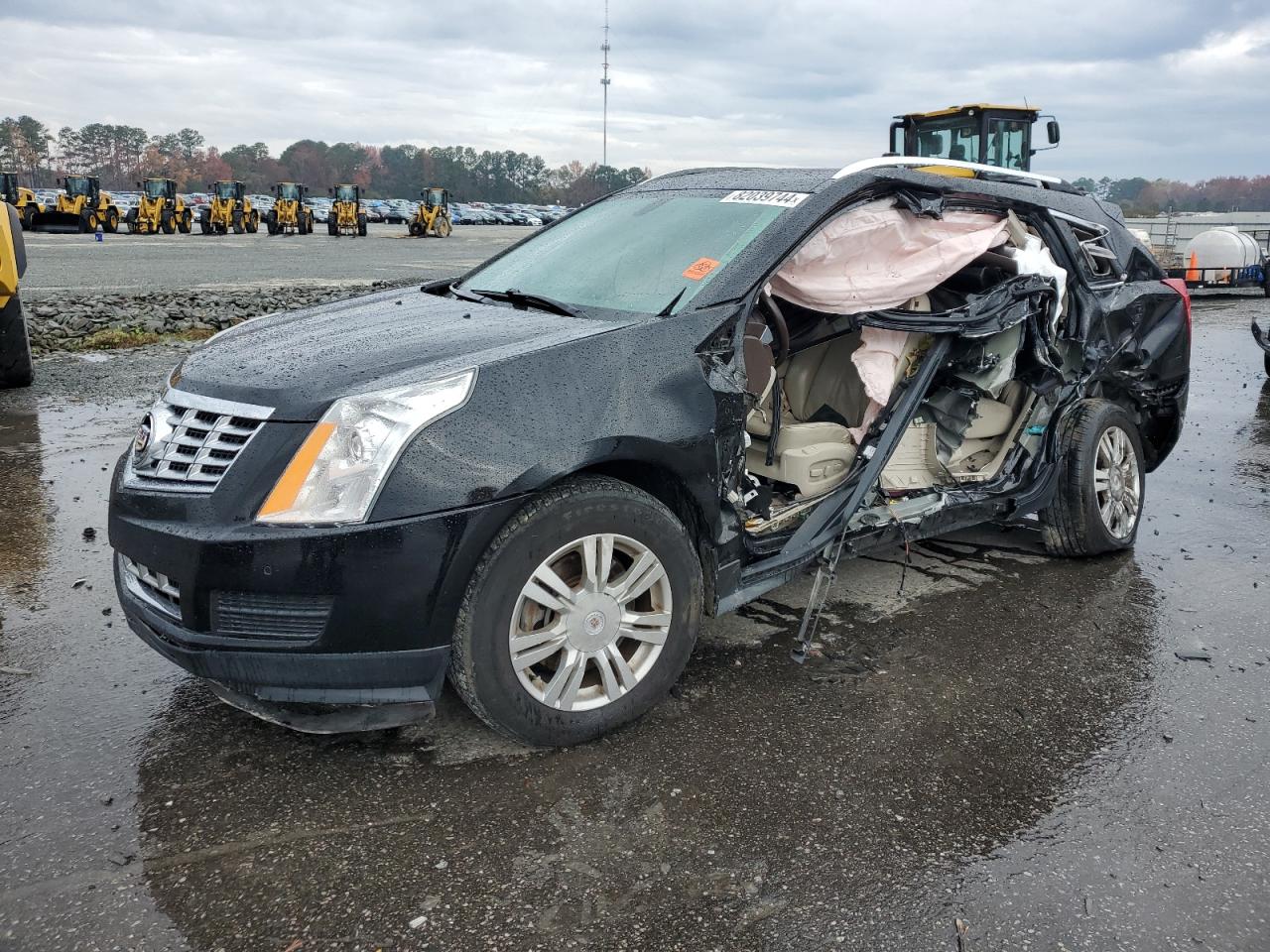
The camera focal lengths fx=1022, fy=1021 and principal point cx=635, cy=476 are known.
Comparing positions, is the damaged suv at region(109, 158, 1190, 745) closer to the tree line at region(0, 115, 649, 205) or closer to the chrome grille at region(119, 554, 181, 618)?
the chrome grille at region(119, 554, 181, 618)

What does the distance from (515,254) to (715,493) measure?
1819 millimetres

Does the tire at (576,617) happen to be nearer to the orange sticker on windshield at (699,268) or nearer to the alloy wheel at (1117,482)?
the orange sticker on windshield at (699,268)

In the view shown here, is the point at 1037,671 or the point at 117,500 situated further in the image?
the point at 1037,671

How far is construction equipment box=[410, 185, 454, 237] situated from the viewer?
43344mm

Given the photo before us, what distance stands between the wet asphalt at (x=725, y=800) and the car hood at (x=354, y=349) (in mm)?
1106

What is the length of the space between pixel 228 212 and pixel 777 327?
45212 mm

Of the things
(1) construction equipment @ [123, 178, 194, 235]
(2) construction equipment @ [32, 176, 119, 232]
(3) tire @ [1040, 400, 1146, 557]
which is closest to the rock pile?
(3) tire @ [1040, 400, 1146, 557]

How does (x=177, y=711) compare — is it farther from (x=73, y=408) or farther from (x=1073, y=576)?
(x=73, y=408)

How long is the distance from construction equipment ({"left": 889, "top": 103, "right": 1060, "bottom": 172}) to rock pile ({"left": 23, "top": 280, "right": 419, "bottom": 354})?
9309mm

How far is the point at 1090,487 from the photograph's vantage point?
486cm

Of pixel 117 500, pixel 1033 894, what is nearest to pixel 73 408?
pixel 117 500

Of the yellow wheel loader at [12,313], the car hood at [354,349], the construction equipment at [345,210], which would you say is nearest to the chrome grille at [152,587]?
the car hood at [354,349]

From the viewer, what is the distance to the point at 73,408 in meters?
8.18

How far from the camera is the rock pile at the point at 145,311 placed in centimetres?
1182
